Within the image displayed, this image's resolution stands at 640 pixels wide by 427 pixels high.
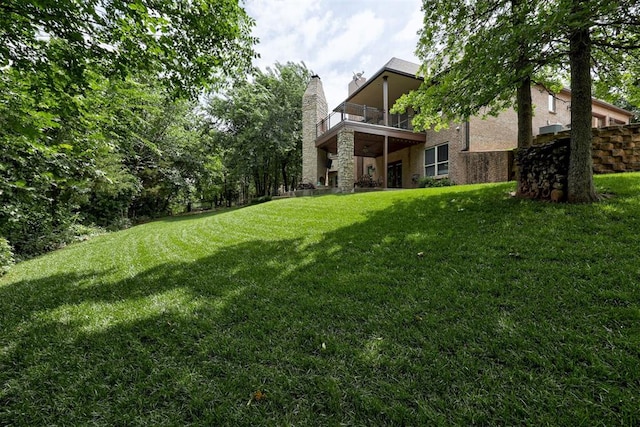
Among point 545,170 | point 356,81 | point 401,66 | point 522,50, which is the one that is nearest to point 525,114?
point 545,170

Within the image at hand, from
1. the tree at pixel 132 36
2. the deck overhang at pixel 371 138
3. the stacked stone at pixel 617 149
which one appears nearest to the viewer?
the tree at pixel 132 36

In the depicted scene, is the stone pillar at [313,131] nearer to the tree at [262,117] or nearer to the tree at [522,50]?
the tree at [262,117]

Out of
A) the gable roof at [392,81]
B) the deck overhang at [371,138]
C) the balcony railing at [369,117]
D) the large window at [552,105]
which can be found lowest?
the deck overhang at [371,138]

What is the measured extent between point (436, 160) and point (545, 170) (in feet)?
32.1

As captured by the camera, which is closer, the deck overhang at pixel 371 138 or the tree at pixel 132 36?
the tree at pixel 132 36

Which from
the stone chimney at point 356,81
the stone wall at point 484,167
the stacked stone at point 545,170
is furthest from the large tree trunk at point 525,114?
the stone chimney at point 356,81

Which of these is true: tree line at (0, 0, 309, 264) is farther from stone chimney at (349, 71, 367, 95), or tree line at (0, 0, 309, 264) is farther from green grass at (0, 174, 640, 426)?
stone chimney at (349, 71, 367, 95)

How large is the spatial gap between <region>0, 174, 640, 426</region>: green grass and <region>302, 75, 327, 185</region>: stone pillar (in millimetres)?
13990

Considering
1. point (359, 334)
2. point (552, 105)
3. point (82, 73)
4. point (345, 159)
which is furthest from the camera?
point (552, 105)

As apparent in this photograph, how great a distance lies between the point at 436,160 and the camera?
14820 millimetres

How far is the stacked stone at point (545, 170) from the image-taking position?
520cm

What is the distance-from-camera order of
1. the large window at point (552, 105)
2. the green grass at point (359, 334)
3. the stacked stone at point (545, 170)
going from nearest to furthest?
the green grass at point (359, 334)
the stacked stone at point (545, 170)
the large window at point (552, 105)

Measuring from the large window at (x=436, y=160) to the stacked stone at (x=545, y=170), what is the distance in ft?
27.6

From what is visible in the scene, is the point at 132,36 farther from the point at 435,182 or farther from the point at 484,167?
the point at 435,182
